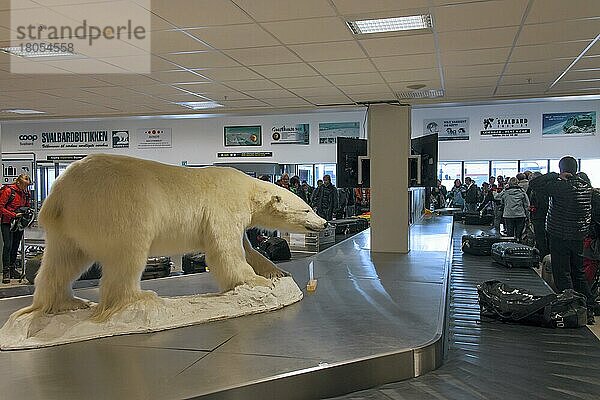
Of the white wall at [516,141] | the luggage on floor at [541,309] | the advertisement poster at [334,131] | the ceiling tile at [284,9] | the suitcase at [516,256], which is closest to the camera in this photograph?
the ceiling tile at [284,9]

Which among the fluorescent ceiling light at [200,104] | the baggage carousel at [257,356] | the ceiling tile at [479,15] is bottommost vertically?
the baggage carousel at [257,356]

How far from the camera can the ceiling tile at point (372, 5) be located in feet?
11.0

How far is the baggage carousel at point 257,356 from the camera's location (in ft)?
7.38

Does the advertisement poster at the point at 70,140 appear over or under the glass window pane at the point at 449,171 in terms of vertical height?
over

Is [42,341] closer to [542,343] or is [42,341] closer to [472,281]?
[542,343]

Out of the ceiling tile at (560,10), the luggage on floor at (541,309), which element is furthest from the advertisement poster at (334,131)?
the ceiling tile at (560,10)

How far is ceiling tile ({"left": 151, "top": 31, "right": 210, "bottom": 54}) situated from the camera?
13.4 feet

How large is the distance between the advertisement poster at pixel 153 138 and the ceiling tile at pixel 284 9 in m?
14.9

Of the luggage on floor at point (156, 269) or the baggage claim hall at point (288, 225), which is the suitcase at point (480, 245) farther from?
the luggage on floor at point (156, 269)

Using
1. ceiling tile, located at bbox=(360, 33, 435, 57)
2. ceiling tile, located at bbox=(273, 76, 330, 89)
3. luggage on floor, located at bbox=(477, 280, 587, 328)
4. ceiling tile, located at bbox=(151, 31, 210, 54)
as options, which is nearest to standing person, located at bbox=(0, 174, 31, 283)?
ceiling tile, located at bbox=(151, 31, 210, 54)

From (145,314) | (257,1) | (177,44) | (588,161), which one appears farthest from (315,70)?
(588,161)

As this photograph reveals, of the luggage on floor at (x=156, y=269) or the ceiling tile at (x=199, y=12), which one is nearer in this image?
the ceiling tile at (x=199, y=12)

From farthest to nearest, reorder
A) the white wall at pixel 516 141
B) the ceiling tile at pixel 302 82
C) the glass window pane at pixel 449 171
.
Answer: the glass window pane at pixel 449 171 < the white wall at pixel 516 141 < the ceiling tile at pixel 302 82

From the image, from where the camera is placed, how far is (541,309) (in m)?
4.15
